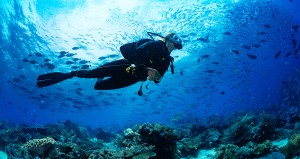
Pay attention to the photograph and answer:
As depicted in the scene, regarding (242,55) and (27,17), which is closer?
(27,17)

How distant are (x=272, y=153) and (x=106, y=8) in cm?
1858

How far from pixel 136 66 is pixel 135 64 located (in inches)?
4.3

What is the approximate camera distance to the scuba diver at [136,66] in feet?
15.9

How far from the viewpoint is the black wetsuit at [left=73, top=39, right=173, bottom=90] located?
485 cm

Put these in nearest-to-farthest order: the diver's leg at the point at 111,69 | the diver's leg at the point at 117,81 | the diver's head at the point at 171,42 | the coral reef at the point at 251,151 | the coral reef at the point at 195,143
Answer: the diver's leg at the point at 111,69 → the diver's leg at the point at 117,81 → the diver's head at the point at 171,42 → the coral reef at the point at 251,151 → the coral reef at the point at 195,143

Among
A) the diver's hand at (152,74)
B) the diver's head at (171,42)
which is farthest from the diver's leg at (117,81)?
the diver's head at (171,42)

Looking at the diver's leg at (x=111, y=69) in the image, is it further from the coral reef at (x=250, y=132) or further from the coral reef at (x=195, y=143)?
the coral reef at (x=250, y=132)

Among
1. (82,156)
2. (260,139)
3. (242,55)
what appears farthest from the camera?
(242,55)

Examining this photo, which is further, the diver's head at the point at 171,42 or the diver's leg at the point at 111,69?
the diver's head at the point at 171,42

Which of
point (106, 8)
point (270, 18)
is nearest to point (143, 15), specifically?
point (106, 8)

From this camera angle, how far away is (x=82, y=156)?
522 centimetres

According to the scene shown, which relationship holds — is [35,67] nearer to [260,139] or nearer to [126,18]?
[126,18]

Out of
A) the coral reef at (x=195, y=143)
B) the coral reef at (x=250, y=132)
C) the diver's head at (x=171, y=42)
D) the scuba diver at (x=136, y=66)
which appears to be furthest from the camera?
the coral reef at (x=195, y=143)

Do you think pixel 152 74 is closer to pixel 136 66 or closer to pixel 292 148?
pixel 136 66
